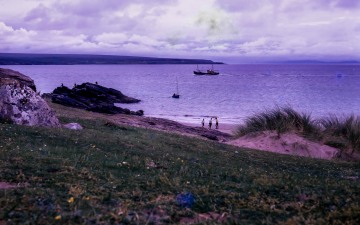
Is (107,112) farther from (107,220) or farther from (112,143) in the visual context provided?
(107,220)

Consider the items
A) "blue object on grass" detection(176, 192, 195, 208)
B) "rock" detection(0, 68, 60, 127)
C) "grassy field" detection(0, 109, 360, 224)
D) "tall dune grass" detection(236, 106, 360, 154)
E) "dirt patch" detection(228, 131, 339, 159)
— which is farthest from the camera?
"tall dune grass" detection(236, 106, 360, 154)

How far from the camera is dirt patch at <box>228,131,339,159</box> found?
20.2 m

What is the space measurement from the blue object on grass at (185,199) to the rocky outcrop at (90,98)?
2982cm

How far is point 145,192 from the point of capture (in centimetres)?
646

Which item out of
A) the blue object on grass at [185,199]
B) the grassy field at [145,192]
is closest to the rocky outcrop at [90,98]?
the grassy field at [145,192]

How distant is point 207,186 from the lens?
6.97m

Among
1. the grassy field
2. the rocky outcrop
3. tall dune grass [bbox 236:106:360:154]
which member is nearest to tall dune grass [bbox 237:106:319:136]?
tall dune grass [bbox 236:106:360:154]

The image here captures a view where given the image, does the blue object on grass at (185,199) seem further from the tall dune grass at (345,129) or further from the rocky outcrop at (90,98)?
the rocky outcrop at (90,98)

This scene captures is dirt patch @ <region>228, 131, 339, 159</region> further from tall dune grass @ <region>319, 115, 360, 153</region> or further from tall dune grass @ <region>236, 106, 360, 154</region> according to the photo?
tall dune grass @ <region>319, 115, 360, 153</region>

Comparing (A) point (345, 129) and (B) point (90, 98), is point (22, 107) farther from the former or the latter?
(B) point (90, 98)

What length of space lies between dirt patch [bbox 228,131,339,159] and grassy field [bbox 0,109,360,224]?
435 inches

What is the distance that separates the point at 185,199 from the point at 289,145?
615 inches

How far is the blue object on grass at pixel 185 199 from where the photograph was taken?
5.94 meters

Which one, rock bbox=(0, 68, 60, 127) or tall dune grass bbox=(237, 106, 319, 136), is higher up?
rock bbox=(0, 68, 60, 127)
